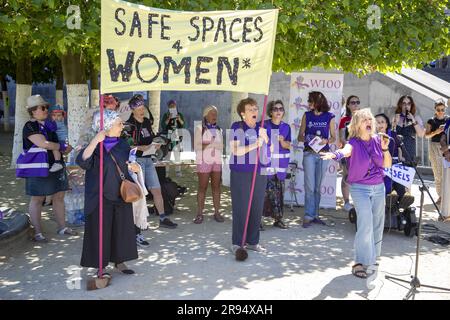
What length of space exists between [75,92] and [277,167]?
3466 millimetres

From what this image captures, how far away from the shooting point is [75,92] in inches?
337

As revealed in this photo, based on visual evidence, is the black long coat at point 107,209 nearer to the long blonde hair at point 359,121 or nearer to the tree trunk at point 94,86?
the long blonde hair at point 359,121

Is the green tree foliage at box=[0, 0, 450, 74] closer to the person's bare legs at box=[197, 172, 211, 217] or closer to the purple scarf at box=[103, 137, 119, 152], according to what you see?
the purple scarf at box=[103, 137, 119, 152]

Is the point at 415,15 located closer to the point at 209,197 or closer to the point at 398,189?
the point at 398,189

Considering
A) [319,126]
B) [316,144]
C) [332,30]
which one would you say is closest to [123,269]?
[316,144]

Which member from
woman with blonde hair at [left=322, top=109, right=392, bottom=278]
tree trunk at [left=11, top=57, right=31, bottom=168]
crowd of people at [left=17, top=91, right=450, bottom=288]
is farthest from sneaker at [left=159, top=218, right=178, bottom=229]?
tree trunk at [left=11, top=57, right=31, bottom=168]

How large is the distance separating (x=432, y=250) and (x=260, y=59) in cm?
338

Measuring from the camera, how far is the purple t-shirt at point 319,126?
7941mm

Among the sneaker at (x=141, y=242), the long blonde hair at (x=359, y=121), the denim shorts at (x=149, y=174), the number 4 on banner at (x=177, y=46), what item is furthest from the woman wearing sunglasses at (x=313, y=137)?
Result: the number 4 on banner at (x=177, y=46)

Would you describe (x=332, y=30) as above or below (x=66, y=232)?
above

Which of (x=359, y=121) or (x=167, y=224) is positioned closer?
(x=359, y=121)

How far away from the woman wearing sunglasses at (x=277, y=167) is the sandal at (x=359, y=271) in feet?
7.19

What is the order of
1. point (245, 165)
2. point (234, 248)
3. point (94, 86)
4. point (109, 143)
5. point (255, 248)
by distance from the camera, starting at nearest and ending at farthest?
point (109, 143) → point (245, 165) → point (234, 248) → point (255, 248) → point (94, 86)

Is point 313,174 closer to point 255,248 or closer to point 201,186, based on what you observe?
point 201,186
